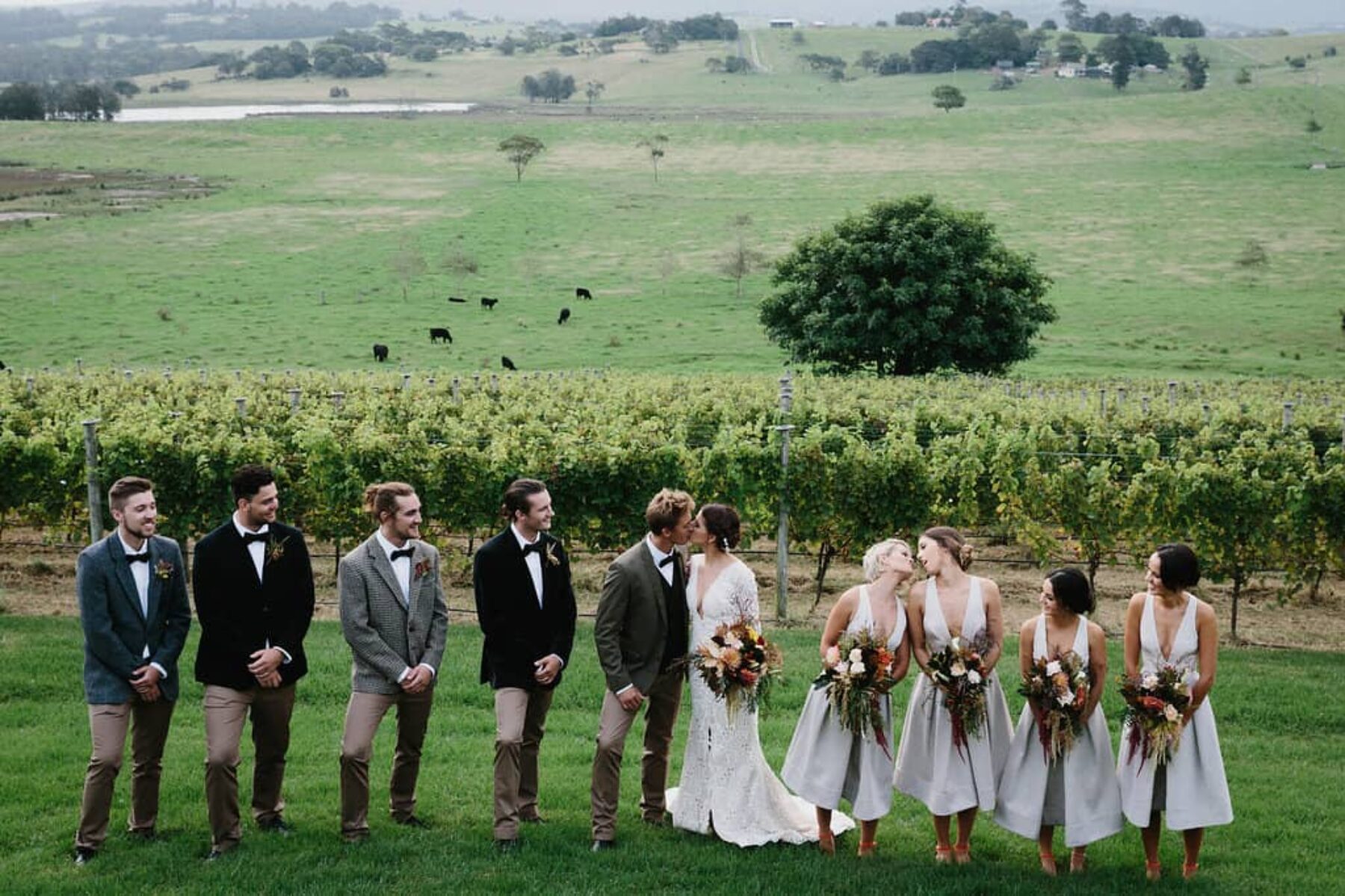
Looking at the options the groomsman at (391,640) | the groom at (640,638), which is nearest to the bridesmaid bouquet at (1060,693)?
the groom at (640,638)

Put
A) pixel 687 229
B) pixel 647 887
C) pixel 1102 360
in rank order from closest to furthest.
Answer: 1. pixel 647 887
2. pixel 1102 360
3. pixel 687 229

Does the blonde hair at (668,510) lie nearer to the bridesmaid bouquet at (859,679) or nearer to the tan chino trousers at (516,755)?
the bridesmaid bouquet at (859,679)

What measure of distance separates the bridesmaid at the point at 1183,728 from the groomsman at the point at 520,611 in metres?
3.14

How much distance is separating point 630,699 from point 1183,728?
297 cm

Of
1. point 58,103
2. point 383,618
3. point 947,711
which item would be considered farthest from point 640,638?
point 58,103

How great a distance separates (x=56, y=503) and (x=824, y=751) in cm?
1102

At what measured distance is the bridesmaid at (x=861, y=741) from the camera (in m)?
7.31

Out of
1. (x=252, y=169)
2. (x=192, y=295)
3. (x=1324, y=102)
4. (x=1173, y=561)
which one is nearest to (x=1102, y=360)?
(x=192, y=295)

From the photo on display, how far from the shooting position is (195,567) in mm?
7441

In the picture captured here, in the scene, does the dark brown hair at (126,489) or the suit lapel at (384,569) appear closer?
the dark brown hair at (126,489)

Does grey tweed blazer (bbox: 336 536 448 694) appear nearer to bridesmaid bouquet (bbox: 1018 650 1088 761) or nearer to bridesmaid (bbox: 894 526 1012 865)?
bridesmaid (bbox: 894 526 1012 865)

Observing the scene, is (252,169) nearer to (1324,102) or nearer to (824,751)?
(1324,102)

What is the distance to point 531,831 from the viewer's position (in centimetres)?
763

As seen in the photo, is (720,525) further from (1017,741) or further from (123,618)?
(123,618)
